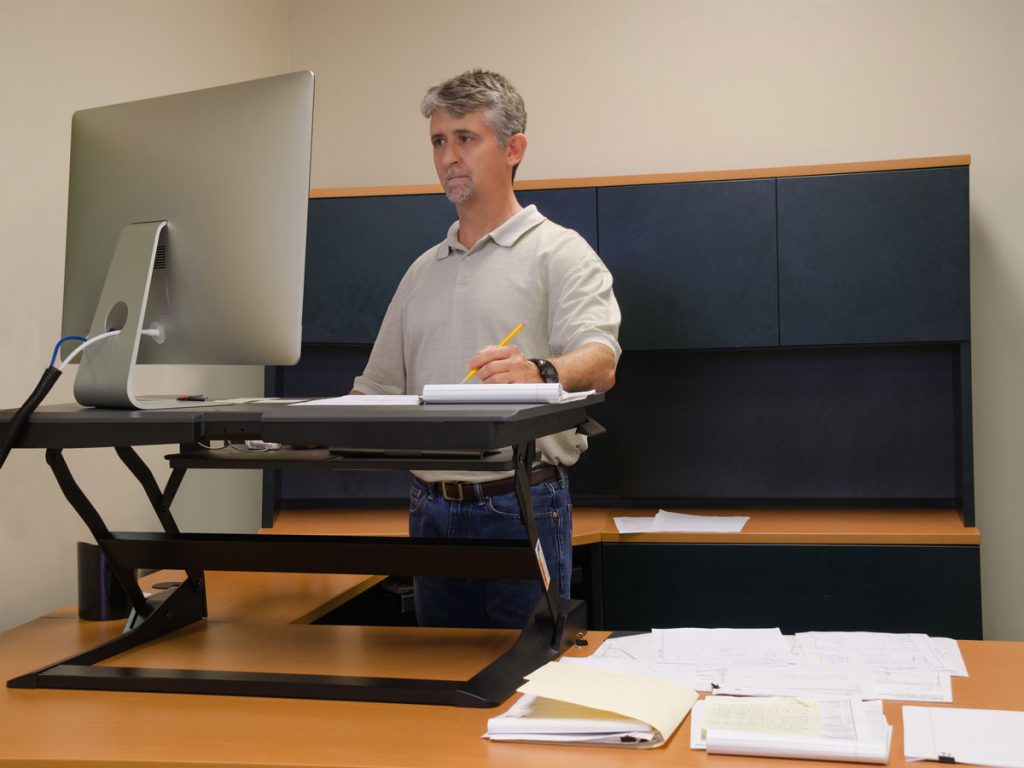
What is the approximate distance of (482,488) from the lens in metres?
1.94

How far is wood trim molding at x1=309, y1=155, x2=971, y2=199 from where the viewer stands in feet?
9.23

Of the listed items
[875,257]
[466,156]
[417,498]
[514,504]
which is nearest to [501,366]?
[514,504]

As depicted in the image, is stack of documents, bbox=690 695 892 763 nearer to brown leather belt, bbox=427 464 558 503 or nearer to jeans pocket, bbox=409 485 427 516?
brown leather belt, bbox=427 464 558 503

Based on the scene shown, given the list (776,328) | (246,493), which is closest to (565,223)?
(776,328)

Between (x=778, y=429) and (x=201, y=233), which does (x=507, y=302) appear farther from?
(x=778, y=429)

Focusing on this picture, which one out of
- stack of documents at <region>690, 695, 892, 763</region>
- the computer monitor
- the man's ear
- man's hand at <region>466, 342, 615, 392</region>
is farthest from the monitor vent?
stack of documents at <region>690, 695, 892, 763</region>

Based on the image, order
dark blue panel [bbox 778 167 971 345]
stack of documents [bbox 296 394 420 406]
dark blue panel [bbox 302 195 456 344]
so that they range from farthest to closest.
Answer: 1. dark blue panel [bbox 302 195 456 344]
2. dark blue panel [bbox 778 167 971 345]
3. stack of documents [bbox 296 394 420 406]

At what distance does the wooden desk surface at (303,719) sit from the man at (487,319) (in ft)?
1.13

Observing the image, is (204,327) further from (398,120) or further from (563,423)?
(398,120)

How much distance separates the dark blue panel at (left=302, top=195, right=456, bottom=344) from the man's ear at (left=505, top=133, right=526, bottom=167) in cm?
86

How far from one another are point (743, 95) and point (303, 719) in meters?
2.63

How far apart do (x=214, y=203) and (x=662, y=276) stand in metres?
1.71

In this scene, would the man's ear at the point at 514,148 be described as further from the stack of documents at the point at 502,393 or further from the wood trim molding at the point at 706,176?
the stack of documents at the point at 502,393

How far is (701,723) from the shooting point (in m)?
1.17
